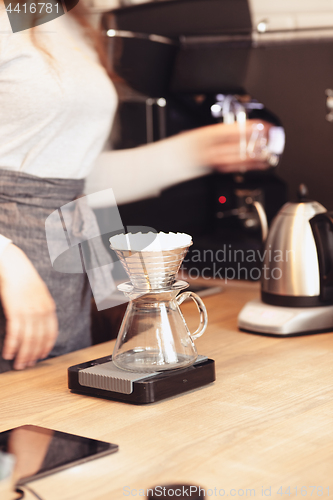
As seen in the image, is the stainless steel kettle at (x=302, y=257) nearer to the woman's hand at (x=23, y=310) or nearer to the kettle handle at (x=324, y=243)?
the kettle handle at (x=324, y=243)

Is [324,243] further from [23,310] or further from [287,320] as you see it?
[23,310]

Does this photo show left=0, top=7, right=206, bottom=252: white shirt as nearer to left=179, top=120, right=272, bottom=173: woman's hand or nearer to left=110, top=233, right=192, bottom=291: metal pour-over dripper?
left=110, top=233, right=192, bottom=291: metal pour-over dripper

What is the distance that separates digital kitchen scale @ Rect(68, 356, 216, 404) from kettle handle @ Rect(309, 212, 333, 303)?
39cm

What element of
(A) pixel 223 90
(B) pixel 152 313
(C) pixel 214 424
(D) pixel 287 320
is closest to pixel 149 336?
(B) pixel 152 313

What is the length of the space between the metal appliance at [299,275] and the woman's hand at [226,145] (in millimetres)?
524

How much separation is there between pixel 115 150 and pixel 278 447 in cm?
104

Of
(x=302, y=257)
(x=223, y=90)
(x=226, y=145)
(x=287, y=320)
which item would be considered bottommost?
(x=287, y=320)

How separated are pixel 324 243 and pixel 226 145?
66 cm

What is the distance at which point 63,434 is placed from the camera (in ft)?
2.28

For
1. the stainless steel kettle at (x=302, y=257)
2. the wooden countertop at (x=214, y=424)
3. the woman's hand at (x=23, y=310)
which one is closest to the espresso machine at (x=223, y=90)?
the stainless steel kettle at (x=302, y=257)

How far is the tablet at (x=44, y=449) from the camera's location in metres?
0.61

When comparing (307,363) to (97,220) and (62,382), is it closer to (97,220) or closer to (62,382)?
(62,382)

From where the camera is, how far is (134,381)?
783 millimetres

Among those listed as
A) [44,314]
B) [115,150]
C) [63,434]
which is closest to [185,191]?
[115,150]
